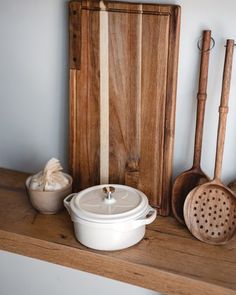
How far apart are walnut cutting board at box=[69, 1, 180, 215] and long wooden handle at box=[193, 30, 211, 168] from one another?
0.05m

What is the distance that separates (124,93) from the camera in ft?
3.36

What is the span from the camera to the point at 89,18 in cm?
101

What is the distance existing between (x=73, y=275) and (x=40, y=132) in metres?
0.39

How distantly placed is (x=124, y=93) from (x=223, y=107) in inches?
8.4

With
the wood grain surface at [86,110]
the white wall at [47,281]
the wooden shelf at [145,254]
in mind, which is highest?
the wood grain surface at [86,110]

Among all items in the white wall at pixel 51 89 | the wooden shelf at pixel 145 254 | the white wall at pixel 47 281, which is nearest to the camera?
the wooden shelf at pixel 145 254

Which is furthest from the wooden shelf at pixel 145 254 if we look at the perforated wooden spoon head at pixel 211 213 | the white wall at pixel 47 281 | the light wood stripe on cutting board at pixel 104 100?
the white wall at pixel 47 281

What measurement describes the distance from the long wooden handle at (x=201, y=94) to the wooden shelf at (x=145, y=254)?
0.17 meters

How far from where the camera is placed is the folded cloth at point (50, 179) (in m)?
1.04

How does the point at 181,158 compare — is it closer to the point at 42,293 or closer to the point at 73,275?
the point at 73,275

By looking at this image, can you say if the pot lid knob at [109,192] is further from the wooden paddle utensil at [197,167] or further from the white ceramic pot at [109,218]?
the wooden paddle utensil at [197,167]

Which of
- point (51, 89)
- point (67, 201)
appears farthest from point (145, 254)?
point (51, 89)

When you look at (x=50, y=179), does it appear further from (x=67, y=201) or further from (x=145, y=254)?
(x=145, y=254)

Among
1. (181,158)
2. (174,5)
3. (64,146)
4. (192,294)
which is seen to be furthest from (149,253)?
(174,5)
